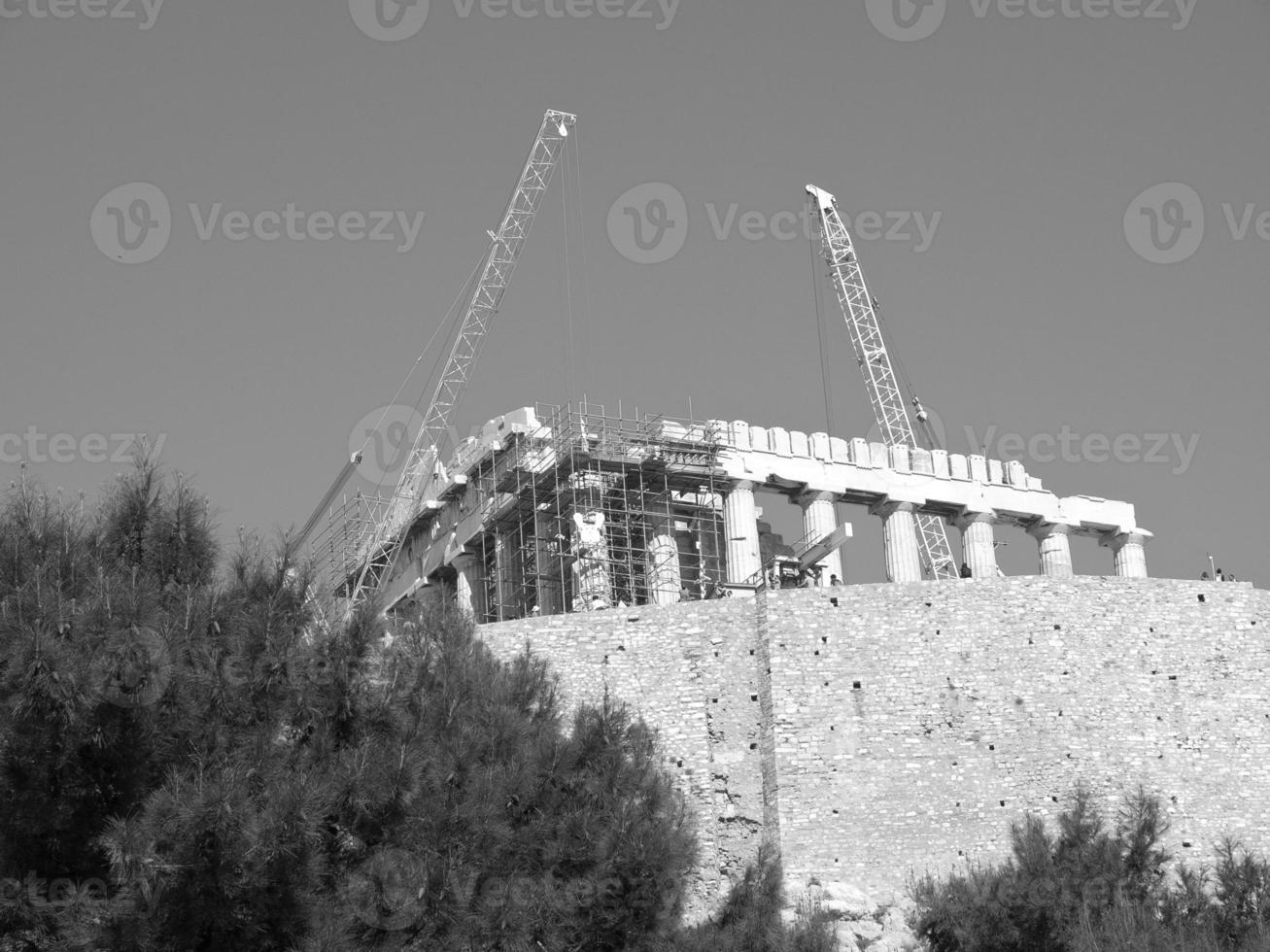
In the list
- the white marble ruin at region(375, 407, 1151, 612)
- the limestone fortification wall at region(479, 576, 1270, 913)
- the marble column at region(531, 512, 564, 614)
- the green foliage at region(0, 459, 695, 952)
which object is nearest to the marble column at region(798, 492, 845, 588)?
the white marble ruin at region(375, 407, 1151, 612)

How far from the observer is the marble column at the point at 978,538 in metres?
52.2

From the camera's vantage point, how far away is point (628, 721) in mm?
32062

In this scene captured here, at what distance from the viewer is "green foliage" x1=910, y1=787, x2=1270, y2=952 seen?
3002 cm

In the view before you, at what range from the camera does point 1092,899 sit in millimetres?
30578

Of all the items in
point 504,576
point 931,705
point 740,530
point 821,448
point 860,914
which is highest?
point 821,448

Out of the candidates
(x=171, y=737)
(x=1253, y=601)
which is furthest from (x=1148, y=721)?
(x=171, y=737)

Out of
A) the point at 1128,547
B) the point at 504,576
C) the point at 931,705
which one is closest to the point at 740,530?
the point at 504,576

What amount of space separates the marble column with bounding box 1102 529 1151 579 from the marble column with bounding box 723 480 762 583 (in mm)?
10681

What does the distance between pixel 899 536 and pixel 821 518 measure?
2409 mm

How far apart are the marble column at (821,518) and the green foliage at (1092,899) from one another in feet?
54.3

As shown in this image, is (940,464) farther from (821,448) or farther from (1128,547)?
(1128,547)

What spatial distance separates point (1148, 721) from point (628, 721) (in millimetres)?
8575

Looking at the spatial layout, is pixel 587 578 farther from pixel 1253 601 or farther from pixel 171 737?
pixel 171 737

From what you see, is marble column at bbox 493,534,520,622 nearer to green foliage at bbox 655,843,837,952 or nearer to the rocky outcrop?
green foliage at bbox 655,843,837,952
